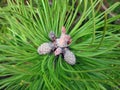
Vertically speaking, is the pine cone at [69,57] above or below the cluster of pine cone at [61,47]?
below

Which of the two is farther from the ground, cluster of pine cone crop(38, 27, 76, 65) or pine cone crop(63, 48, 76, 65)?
cluster of pine cone crop(38, 27, 76, 65)

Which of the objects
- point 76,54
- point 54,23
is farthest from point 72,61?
point 54,23

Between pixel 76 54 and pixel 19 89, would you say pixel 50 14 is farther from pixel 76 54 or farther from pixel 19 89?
pixel 19 89

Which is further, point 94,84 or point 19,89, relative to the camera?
point 19,89

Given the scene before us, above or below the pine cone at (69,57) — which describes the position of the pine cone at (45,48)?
above

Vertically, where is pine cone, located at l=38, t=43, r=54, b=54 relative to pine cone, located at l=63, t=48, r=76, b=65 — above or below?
above

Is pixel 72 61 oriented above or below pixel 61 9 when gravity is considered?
below

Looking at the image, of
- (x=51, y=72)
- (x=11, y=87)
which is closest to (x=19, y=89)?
(x=11, y=87)
